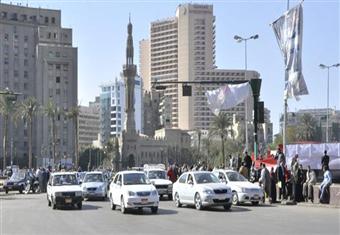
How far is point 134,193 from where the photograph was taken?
2555 cm

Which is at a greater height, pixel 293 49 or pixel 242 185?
pixel 293 49

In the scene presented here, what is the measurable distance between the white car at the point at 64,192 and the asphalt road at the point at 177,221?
2.33 feet

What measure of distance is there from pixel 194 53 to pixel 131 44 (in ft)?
69.2

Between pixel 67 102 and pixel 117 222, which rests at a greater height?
pixel 67 102

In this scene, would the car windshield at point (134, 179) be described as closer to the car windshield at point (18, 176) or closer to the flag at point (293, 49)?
the flag at point (293, 49)

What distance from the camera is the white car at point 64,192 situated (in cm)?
2848

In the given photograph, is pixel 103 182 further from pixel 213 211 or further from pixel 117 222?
pixel 117 222

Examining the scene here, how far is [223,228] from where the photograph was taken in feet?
60.4

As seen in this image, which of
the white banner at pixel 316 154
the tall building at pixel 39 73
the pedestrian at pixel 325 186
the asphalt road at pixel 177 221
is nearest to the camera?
the asphalt road at pixel 177 221

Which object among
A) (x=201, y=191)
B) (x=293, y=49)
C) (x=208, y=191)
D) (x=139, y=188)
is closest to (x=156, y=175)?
(x=201, y=191)

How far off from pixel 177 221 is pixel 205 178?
22.4 feet

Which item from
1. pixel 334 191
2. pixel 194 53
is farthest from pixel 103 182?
pixel 194 53

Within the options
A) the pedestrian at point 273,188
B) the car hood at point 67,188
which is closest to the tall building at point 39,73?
the car hood at point 67,188

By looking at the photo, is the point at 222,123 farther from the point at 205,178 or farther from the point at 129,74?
the point at 205,178
